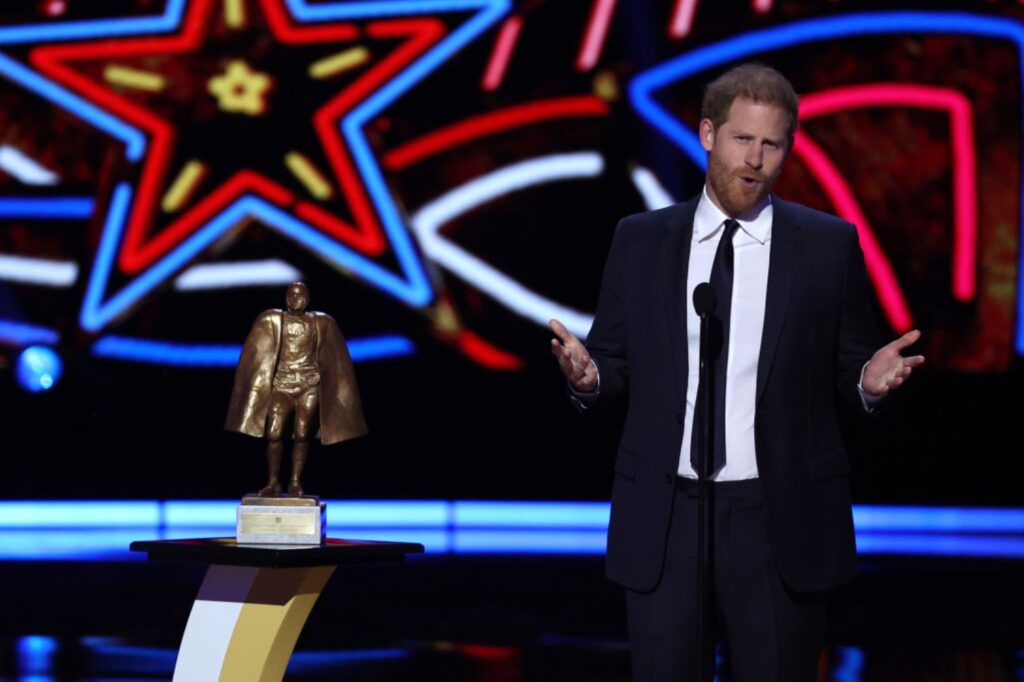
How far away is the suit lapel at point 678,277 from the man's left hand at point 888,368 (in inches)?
11.0

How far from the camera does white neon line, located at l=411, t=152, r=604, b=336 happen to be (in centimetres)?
705

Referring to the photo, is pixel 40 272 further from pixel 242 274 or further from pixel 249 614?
pixel 249 614

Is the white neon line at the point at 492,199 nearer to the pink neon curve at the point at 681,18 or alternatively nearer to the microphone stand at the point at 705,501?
the pink neon curve at the point at 681,18

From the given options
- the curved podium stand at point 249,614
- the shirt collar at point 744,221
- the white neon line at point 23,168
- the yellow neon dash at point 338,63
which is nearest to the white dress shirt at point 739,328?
the shirt collar at point 744,221

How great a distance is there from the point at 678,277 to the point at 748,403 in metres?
0.23

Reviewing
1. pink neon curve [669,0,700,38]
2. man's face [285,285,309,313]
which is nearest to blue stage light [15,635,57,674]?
man's face [285,285,309,313]

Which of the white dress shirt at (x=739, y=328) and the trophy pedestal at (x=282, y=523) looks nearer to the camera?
the white dress shirt at (x=739, y=328)

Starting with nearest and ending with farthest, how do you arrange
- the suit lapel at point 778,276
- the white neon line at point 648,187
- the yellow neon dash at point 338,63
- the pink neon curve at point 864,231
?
the suit lapel at point 778,276
the pink neon curve at point 864,231
the white neon line at point 648,187
the yellow neon dash at point 338,63

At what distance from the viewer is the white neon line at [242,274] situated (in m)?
7.12

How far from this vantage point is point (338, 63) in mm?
7242

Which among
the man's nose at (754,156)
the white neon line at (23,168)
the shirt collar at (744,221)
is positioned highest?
the white neon line at (23,168)

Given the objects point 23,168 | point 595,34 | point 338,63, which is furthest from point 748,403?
point 23,168

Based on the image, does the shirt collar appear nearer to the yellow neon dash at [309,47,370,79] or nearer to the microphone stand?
Answer: the microphone stand

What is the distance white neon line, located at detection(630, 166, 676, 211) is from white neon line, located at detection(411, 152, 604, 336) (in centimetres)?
18
